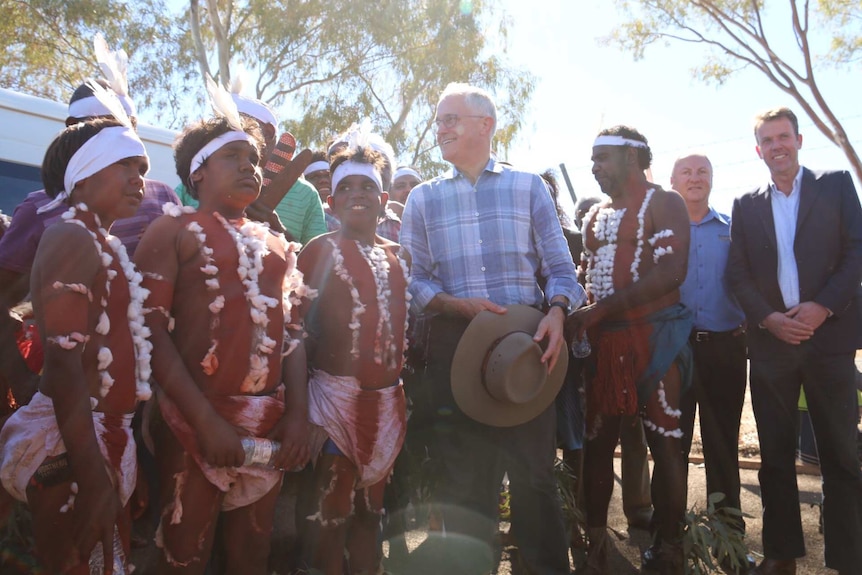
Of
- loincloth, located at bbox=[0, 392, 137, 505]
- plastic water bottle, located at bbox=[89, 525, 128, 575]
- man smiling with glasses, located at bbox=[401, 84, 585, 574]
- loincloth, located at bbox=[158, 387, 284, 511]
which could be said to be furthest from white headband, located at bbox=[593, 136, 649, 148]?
plastic water bottle, located at bbox=[89, 525, 128, 575]

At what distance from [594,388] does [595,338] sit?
0.26m

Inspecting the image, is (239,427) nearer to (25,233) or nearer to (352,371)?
(352,371)

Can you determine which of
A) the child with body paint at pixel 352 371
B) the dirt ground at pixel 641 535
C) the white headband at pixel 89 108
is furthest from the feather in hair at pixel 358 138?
the dirt ground at pixel 641 535

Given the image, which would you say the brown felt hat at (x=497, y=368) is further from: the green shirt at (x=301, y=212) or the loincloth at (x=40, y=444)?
the loincloth at (x=40, y=444)

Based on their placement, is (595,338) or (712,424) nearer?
(595,338)

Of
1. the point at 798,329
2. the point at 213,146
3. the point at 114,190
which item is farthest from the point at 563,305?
the point at 114,190

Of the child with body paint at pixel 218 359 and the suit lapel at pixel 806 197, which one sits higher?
the suit lapel at pixel 806 197

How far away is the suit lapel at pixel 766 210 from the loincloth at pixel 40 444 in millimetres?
3326

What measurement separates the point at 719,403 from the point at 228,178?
3.15 meters

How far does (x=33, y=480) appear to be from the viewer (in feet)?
7.27

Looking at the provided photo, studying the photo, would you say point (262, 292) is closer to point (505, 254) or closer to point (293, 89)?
point (505, 254)

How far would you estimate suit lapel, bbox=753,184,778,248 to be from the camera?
13.5 feet

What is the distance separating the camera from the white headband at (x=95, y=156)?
7.94ft

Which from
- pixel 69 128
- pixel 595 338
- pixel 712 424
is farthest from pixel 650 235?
pixel 69 128
